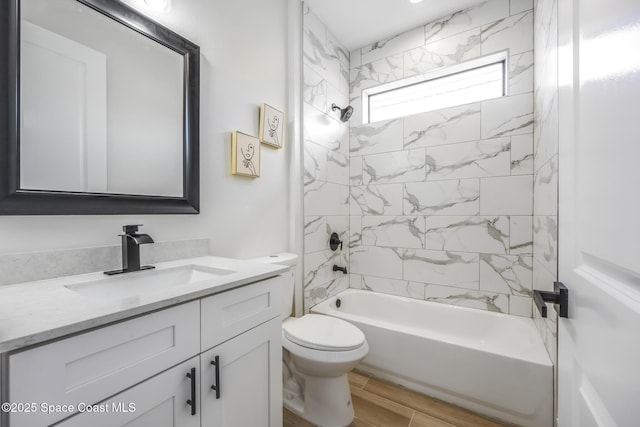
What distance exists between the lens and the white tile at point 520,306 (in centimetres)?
199

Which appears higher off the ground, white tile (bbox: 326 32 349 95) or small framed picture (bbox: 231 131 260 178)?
white tile (bbox: 326 32 349 95)

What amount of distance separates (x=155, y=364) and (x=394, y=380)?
169 cm

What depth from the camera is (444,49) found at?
2.31 metres

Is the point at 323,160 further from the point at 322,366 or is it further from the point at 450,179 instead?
the point at 322,366

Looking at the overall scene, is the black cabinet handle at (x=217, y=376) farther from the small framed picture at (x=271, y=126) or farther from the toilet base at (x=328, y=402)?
the small framed picture at (x=271, y=126)

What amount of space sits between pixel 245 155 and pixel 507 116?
6.47 feet

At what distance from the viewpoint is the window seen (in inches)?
87.4

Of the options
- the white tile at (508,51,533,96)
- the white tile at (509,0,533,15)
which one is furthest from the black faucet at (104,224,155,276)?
the white tile at (509,0,533,15)

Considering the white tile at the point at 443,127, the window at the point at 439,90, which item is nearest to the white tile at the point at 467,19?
the window at the point at 439,90

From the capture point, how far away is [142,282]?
1.07m

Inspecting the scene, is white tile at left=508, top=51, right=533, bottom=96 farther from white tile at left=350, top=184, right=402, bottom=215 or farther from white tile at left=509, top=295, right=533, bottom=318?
white tile at left=509, top=295, right=533, bottom=318

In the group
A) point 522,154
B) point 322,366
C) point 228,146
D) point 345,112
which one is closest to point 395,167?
point 345,112


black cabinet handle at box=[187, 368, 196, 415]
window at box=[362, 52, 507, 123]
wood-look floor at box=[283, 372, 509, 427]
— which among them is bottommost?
wood-look floor at box=[283, 372, 509, 427]

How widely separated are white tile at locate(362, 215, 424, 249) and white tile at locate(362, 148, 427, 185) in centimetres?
36
